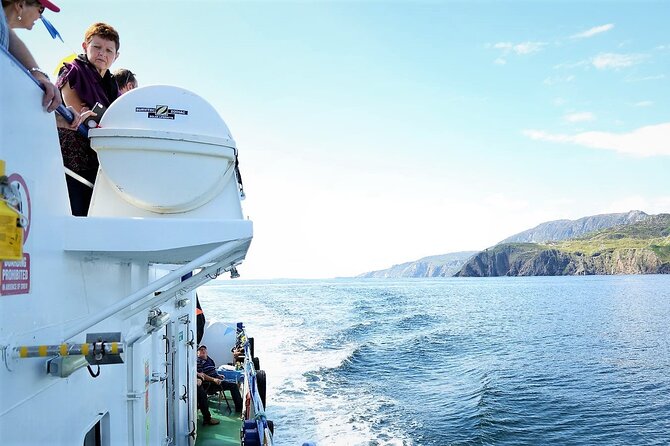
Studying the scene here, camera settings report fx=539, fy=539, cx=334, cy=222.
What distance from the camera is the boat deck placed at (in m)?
10.1

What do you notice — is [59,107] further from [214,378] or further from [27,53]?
[214,378]

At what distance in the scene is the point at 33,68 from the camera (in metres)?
3.35

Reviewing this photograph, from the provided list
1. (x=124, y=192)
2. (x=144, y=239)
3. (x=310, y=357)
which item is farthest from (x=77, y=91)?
(x=310, y=357)

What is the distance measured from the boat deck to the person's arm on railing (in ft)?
26.4

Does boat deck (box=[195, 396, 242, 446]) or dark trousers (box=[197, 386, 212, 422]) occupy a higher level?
dark trousers (box=[197, 386, 212, 422])

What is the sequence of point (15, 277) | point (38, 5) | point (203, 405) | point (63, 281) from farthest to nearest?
point (203, 405) < point (63, 281) < point (38, 5) < point (15, 277)

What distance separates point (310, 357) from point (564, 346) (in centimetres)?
1836

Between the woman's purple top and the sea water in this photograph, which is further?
the sea water

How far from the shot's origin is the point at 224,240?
4.34 m

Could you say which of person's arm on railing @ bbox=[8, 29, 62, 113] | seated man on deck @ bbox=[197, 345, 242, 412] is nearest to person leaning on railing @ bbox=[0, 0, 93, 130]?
person's arm on railing @ bbox=[8, 29, 62, 113]

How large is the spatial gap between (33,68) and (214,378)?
11.3 m

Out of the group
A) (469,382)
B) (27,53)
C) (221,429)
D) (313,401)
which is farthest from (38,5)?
(469,382)

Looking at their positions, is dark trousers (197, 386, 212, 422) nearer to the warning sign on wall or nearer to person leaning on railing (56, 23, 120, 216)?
person leaning on railing (56, 23, 120, 216)

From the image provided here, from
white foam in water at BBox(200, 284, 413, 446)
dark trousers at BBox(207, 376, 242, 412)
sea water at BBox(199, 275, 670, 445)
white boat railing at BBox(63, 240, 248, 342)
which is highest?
white boat railing at BBox(63, 240, 248, 342)
